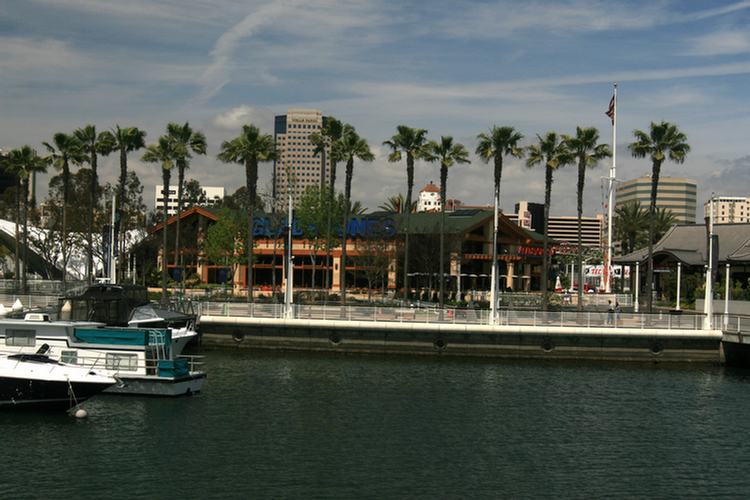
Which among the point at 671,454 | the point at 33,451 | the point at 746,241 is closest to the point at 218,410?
the point at 33,451

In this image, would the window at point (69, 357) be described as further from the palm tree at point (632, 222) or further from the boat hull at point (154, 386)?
the palm tree at point (632, 222)

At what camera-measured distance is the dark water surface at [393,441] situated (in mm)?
19906

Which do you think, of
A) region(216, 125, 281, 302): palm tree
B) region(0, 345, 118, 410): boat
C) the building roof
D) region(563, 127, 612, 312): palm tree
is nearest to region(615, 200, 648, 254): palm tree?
the building roof

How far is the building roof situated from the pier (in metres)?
9.02

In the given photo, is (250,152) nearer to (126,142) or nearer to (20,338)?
(126,142)

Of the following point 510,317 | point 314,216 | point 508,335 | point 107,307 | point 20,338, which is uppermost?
point 314,216

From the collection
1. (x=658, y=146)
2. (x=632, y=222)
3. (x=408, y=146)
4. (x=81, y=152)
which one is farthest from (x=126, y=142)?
(x=632, y=222)

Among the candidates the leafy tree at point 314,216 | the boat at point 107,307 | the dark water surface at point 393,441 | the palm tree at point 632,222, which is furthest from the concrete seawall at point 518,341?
the palm tree at point 632,222

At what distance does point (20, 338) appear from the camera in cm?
3055

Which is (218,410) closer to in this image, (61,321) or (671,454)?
(61,321)

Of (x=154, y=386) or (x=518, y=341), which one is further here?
(x=518, y=341)

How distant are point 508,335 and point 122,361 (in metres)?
22.8

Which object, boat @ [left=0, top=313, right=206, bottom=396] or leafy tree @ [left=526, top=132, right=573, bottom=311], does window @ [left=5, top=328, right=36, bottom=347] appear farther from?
leafy tree @ [left=526, top=132, right=573, bottom=311]

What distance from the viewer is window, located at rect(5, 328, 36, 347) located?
30516 millimetres
